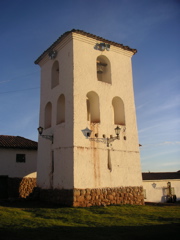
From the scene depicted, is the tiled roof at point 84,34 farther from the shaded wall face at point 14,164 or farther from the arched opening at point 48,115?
the shaded wall face at point 14,164

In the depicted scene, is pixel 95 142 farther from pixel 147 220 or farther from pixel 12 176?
pixel 12 176

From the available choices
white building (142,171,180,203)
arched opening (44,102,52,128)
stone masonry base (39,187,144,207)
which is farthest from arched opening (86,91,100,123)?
white building (142,171,180,203)

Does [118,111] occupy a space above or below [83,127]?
above

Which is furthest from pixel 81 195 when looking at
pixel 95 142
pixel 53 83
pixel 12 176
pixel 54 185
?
pixel 12 176

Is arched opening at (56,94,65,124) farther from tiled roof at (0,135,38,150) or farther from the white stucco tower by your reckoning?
tiled roof at (0,135,38,150)

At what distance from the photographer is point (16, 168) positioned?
61.0ft

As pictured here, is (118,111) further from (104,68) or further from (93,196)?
(93,196)

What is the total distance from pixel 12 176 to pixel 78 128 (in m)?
9.42

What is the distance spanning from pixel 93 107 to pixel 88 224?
663cm

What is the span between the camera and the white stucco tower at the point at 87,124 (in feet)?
37.0

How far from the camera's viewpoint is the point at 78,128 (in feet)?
37.7

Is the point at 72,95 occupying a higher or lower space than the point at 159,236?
A: higher

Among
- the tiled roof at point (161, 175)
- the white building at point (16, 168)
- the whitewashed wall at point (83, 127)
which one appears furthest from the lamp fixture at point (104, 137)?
the tiled roof at point (161, 175)

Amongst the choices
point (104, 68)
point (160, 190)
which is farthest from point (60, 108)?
point (160, 190)
